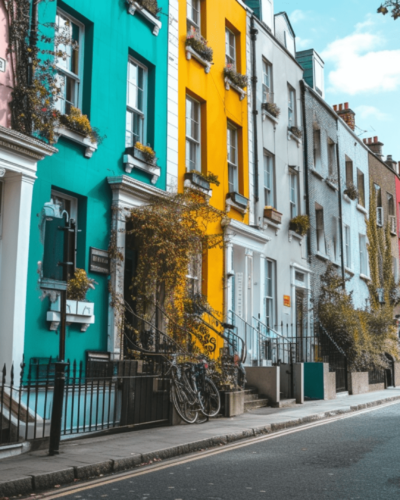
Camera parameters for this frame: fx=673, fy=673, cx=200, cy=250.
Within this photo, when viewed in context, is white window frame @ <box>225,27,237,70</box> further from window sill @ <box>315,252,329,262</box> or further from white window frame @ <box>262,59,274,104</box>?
window sill @ <box>315,252,329,262</box>

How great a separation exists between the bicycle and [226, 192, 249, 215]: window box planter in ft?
19.0

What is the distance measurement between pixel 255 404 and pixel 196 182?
Answer: 16.6 feet

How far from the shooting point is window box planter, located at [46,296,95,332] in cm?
1064

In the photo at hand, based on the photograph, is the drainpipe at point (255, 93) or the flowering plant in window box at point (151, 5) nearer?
the flowering plant in window box at point (151, 5)

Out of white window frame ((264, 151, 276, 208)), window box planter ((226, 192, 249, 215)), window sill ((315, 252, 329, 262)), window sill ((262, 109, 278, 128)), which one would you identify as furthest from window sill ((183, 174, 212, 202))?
window sill ((315, 252, 329, 262))

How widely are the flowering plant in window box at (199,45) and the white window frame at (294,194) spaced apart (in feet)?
19.5

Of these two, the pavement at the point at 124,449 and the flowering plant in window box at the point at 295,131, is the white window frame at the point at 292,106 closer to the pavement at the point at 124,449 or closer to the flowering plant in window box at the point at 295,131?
the flowering plant in window box at the point at 295,131

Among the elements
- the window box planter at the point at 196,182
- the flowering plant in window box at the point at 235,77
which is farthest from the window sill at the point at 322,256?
the window box planter at the point at 196,182

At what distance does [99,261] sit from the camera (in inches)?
472

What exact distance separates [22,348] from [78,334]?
1.54m

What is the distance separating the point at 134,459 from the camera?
7938mm

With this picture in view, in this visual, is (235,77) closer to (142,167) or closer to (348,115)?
(142,167)

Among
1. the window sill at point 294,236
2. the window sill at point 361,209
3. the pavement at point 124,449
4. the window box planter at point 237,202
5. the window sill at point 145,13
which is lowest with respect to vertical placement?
the pavement at point 124,449

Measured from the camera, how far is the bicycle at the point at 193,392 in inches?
449
